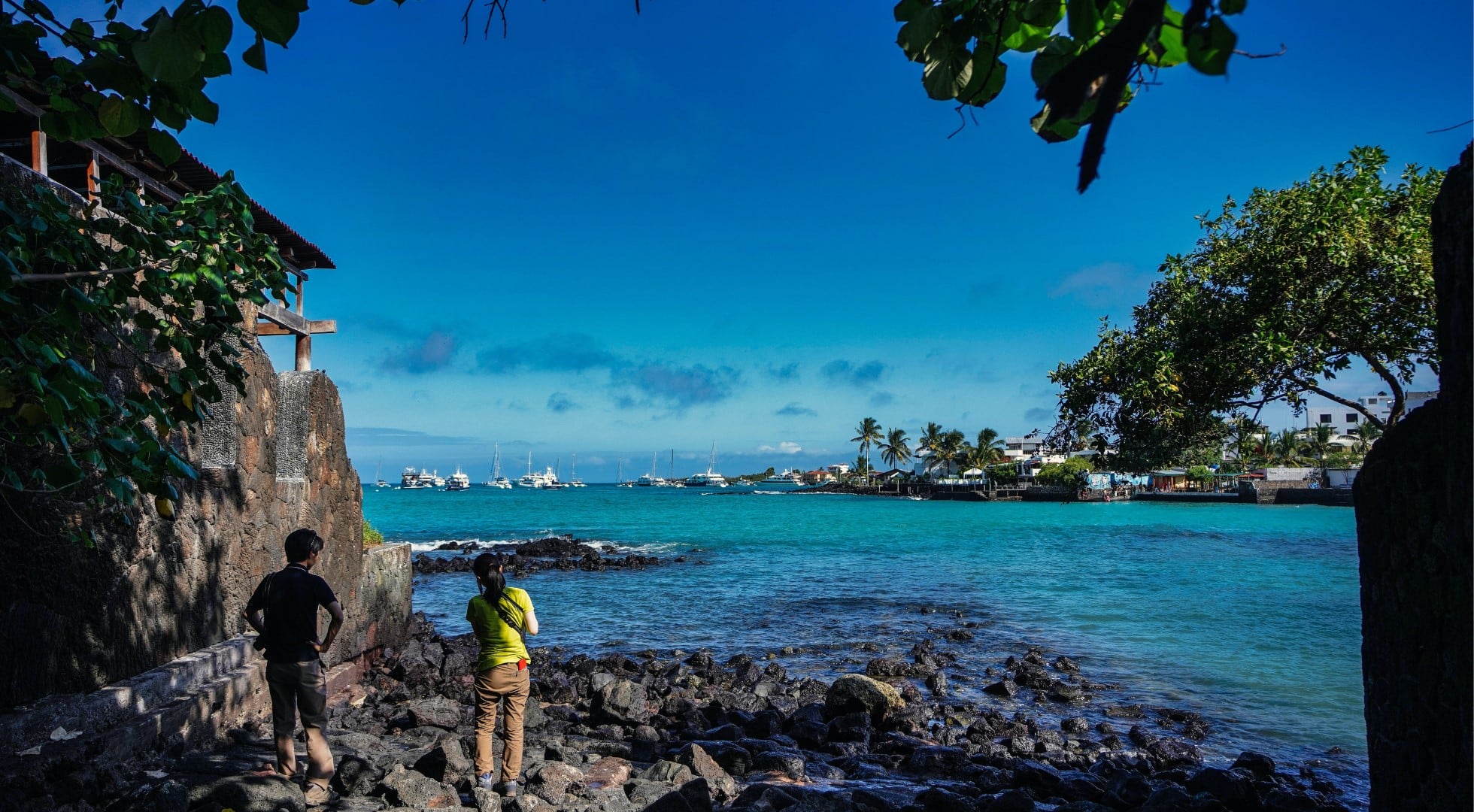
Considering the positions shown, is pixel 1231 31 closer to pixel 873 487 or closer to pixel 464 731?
pixel 464 731

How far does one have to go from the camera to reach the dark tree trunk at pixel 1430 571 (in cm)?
287

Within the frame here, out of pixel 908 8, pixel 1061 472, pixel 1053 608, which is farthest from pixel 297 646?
pixel 1061 472

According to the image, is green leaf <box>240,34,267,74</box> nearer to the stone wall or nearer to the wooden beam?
the stone wall

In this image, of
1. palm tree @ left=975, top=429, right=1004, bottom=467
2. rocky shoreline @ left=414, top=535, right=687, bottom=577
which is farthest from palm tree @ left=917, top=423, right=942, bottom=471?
rocky shoreline @ left=414, top=535, right=687, bottom=577

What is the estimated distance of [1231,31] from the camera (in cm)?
141

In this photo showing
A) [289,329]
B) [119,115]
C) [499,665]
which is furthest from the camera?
[289,329]

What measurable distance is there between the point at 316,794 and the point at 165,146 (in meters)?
4.60

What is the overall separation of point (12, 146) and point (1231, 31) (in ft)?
45.6

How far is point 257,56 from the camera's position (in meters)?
2.15

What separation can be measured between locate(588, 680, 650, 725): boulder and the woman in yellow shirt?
10.3ft

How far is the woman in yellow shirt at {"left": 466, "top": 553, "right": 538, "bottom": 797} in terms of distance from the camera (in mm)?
6062

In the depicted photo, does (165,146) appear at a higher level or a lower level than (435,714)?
higher

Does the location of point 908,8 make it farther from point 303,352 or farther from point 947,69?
point 303,352

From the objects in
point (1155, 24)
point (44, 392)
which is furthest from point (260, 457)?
point (1155, 24)
